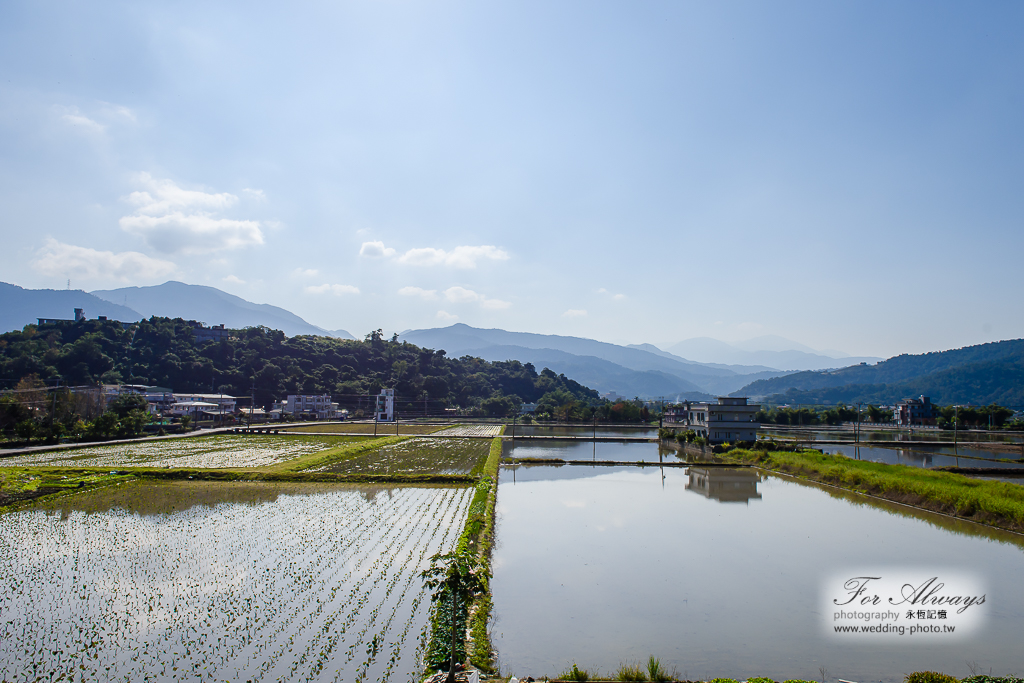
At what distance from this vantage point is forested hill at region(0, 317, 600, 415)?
54.9 meters

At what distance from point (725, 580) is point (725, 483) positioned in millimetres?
13134

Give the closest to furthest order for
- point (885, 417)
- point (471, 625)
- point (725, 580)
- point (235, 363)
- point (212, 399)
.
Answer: point (471, 625), point (725, 580), point (212, 399), point (885, 417), point (235, 363)

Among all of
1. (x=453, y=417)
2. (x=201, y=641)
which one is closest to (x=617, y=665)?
(x=201, y=641)

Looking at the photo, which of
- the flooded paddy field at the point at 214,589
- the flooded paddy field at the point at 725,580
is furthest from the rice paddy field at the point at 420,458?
the flooded paddy field at the point at 214,589

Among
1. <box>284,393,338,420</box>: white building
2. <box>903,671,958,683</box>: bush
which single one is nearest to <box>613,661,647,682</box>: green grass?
<box>903,671,958,683</box>: bush

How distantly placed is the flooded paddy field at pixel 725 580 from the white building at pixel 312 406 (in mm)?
48129

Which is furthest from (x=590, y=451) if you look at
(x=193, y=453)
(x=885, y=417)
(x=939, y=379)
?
(x=939, y=379)

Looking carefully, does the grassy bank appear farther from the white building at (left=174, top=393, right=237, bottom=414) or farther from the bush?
the white building at (left=174, top=393, right=237, bottom=414)

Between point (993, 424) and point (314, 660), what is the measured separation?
67469 millimetres

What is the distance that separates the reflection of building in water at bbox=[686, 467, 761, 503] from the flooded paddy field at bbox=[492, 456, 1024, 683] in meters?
0.43

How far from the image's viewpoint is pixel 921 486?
59.8 ft

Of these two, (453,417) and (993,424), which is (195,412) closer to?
(453,417)

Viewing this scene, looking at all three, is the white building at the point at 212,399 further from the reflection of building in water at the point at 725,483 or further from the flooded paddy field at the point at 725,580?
the reflection of building in water at the point at 725,483

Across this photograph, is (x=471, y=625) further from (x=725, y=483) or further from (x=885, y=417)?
(x=885, y=417)
